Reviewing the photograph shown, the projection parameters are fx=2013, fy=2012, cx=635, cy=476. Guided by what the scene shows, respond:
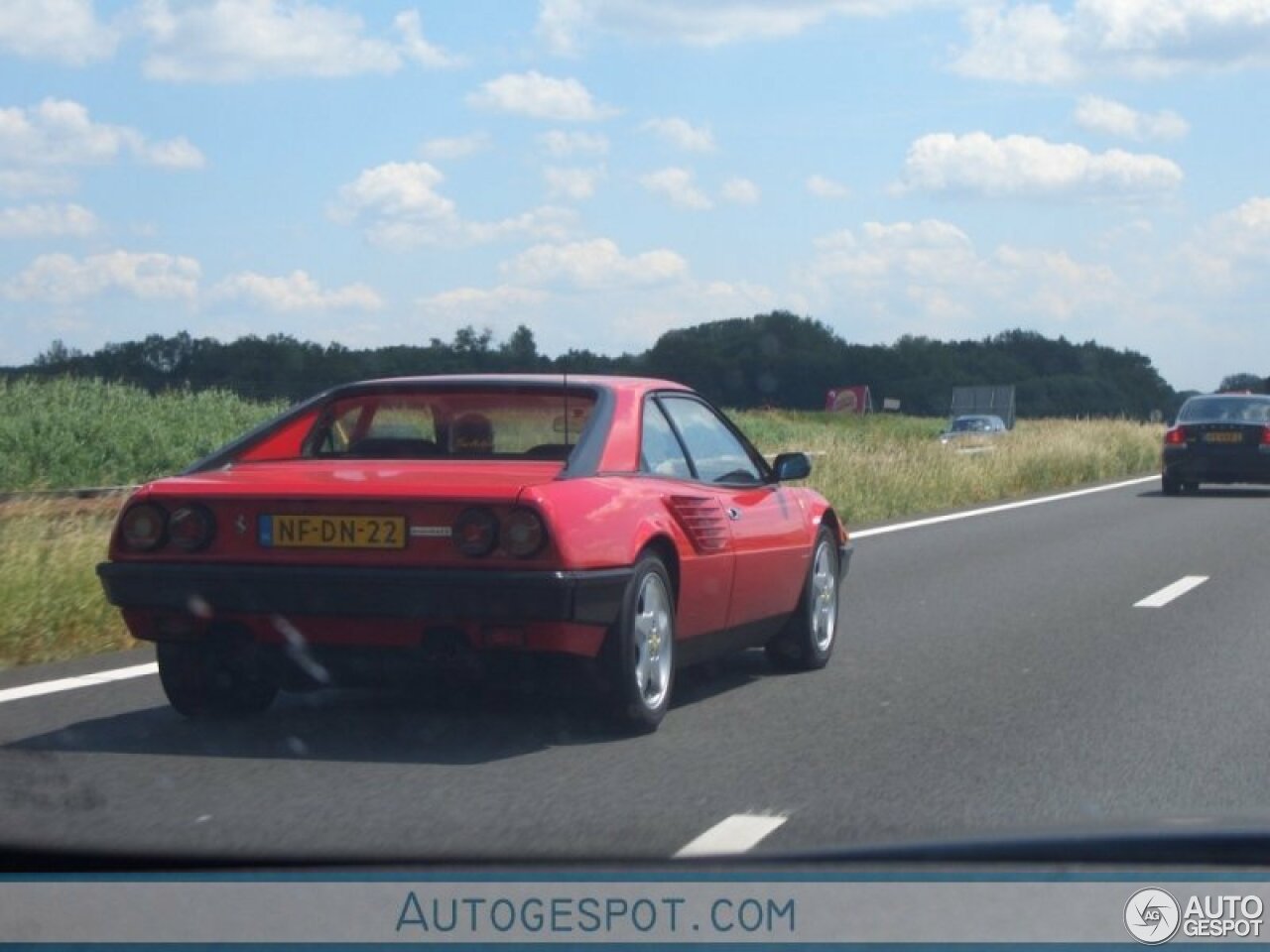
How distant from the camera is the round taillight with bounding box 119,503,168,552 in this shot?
24.3ft

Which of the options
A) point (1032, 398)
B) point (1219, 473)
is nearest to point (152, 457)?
point (1219, 473)

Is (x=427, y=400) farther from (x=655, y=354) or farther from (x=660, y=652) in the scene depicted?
(x=655, y=354)

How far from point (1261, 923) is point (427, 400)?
472 cm

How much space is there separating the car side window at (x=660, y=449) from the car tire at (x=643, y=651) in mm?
500

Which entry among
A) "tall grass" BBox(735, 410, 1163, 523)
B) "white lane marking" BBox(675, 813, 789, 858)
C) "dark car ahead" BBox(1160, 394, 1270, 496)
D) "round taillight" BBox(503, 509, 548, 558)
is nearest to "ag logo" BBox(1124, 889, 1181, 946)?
"white lane marking" BBox(675, 813, 789, 858)

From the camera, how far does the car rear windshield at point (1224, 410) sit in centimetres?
2797

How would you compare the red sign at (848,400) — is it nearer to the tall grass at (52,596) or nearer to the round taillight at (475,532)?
the tall grass at (52,596)

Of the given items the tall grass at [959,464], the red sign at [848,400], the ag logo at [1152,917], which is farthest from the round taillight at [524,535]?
the red sign at [848,400]

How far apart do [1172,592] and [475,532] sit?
26.2 feet

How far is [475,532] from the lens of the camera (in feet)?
23.2

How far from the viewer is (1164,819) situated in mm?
4738

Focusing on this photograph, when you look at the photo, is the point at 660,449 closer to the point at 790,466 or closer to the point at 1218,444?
the point at 790,466

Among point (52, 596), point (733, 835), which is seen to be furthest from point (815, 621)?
point (52, 596)

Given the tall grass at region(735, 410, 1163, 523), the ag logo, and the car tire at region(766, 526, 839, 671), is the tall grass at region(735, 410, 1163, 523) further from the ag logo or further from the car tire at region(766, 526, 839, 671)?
the ag logo
